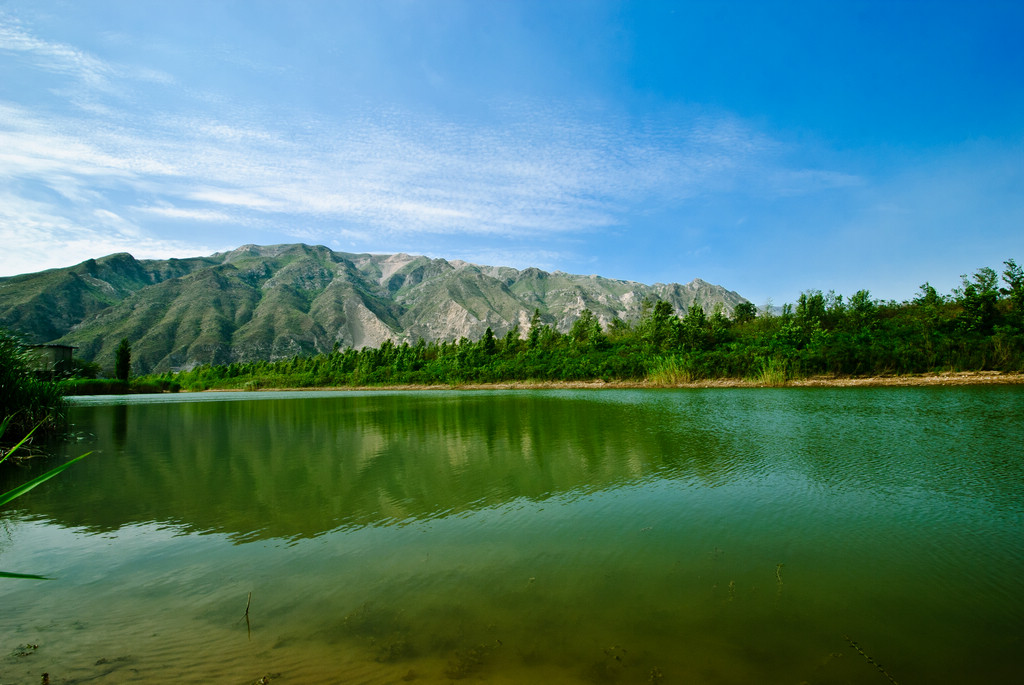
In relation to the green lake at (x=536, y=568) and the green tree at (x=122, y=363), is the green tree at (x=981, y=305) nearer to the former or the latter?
the green lake at (x=536, y=568)

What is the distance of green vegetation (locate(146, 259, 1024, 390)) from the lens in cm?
4097

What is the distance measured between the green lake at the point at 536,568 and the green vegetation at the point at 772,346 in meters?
34.4

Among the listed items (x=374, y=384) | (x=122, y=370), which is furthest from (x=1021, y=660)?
(x=122, y=370)

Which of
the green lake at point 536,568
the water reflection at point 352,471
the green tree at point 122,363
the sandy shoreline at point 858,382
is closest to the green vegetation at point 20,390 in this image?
the water reflection at point 352,471

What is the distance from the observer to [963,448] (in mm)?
12344

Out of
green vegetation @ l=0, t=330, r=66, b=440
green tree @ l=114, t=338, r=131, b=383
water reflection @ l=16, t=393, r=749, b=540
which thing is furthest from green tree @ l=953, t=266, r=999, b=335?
green tree @ l=114, t=338, r=131, b=383

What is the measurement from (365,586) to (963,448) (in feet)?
50.6

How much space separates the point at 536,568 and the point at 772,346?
52.9 metres

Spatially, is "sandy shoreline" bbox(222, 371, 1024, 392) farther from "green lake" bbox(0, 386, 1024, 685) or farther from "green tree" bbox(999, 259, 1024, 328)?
"green lake" bbox(0, 386, 1024, 685)

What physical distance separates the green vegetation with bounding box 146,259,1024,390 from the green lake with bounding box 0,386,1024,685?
113 ft

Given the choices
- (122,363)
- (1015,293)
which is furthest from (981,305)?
(122,363)

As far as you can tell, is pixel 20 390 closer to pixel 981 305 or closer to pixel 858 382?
pixel 858 382

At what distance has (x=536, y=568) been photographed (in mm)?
6172

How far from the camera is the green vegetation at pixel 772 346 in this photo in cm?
4097
